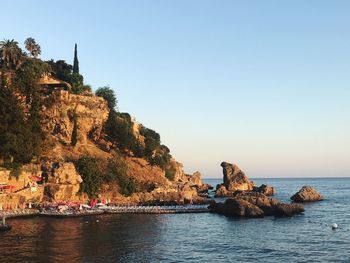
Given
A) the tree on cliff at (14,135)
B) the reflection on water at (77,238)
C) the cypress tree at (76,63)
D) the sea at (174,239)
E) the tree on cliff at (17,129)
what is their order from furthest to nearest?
the cypress tree at (76,63)
the tree on cliff at (17,129)
the tree on cliff at (14,135)
the sea at (174,239)
the reflection on water at (77,238)

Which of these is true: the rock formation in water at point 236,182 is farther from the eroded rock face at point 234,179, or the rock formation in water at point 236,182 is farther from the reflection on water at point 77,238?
the reflection on water at point 77,238

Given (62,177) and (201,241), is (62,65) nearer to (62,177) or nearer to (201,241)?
(62,177)

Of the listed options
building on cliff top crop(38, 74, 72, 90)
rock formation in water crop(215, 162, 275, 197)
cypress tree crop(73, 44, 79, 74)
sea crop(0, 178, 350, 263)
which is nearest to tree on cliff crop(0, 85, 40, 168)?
sea crop(0, 178, 350, 263)

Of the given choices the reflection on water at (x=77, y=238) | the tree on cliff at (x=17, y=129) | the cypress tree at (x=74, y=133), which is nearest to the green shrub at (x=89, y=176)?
the tree on cliff at (x=17, y=129)

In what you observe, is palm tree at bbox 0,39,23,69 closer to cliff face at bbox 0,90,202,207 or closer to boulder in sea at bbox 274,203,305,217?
cliff face at bbox 0,90,202,207

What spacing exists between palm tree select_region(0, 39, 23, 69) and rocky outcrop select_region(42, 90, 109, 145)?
578 inches

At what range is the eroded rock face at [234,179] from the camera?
15688cm

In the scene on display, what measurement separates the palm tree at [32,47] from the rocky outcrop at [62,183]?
1839 inches

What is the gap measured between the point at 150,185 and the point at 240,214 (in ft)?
115

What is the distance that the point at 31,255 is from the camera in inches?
1727

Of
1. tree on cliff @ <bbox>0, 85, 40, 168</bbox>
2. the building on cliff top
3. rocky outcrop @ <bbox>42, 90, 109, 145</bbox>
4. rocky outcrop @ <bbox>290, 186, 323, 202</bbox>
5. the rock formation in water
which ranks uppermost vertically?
the building on cliff top

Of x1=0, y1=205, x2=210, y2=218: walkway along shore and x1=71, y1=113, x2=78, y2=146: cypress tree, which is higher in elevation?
x1=71, y1=113, x2=78, y2=146: cypress tree

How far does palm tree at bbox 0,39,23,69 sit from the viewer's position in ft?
349

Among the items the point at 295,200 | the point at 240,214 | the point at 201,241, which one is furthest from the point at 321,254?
the point at 295,200
